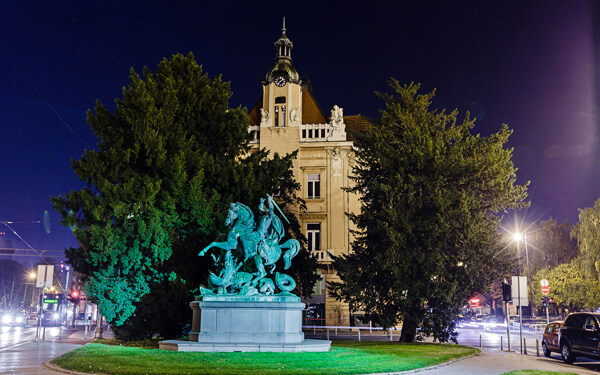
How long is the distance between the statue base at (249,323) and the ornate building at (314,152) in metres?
24.3

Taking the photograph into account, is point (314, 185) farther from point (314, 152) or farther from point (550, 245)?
point (550, 245)

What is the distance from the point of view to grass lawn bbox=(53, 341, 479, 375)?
560 inches

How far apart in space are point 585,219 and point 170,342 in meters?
46.9

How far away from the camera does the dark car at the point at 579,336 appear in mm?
19984

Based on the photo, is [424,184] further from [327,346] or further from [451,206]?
[327,346]

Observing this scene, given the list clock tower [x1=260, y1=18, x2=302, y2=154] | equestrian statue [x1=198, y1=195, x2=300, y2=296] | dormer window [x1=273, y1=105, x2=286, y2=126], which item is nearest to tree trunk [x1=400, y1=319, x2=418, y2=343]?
equestrian statue [x1=198, y1=195, x2=300, y2=296]

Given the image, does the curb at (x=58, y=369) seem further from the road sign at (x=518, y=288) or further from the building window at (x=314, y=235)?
the building window at (x=314, y=235)

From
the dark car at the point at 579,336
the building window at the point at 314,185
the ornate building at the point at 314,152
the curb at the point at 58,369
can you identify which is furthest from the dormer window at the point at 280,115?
the curb at the point at 58,369

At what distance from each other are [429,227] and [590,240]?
3289 cm

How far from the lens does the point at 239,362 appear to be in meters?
15.8

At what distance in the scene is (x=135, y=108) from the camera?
2859 centimetres

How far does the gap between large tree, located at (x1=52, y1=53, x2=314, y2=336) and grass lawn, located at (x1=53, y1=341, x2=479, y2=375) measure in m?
6.68

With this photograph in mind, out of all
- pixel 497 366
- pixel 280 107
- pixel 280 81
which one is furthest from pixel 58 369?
pixel 280 81

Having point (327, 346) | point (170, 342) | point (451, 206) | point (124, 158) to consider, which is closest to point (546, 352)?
point (451, 206)
